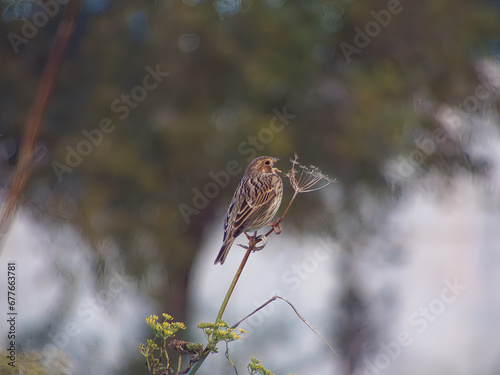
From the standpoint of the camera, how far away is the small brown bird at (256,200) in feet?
9.43

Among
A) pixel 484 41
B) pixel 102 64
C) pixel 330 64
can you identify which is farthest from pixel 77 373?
pixel 484 41

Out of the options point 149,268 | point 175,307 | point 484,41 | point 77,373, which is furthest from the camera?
point 484,41

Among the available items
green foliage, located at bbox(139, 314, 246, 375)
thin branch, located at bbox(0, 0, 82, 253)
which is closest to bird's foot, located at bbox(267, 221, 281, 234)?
green foliage, located at bbox(139, 314, 246, 375)

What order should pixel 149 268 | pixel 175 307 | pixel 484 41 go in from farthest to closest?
pixel 484 41 → pixel 175 307 → pixel 149 268

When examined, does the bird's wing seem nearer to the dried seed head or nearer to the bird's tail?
the bird's tail

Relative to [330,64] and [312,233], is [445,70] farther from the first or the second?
[312,233]

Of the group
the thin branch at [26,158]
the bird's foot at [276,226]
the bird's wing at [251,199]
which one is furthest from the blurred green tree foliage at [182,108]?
the bird's foot at [276,226]

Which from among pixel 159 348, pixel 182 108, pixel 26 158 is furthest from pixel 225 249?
pixel 182 108

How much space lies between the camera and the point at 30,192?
33.4 feet

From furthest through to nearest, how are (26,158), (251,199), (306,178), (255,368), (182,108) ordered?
(182,108) < (251,199) < (306,178) < (26,158) < (255,368)

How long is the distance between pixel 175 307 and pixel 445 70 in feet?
17.8

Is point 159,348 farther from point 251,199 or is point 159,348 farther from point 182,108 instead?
point 182,108

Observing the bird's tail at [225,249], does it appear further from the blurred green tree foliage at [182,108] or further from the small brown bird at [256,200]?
the blurred green tree foliage at [182,108]

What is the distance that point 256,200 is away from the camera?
305cm
